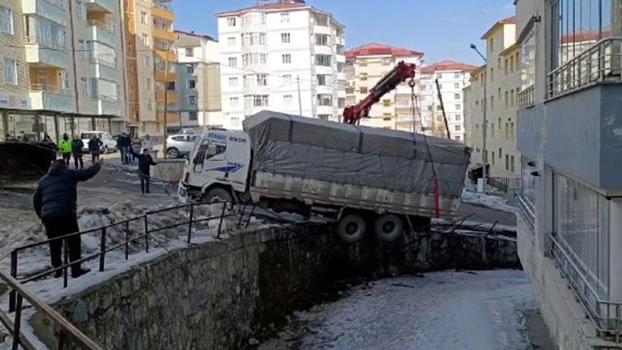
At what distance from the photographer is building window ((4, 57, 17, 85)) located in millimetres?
32656

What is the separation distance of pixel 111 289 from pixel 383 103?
99456 millimetres

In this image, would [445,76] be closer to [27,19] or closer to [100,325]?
[27,19]

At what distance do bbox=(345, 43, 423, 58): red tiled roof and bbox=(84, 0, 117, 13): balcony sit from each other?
201 feet

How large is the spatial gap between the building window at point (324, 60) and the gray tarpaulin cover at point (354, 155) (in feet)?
207

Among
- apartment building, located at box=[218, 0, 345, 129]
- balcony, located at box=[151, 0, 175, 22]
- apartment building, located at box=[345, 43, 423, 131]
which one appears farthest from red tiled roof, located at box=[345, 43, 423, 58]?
balcony, located at box=[151, 0, 175, 22]

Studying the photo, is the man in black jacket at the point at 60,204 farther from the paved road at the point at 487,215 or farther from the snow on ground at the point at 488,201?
the snow on ground at the point at 488,201

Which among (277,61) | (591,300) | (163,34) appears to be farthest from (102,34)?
(591,300)

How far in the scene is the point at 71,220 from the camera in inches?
347

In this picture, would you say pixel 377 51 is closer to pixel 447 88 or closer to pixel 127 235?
pixel 447 88

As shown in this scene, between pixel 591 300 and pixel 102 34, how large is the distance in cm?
4365

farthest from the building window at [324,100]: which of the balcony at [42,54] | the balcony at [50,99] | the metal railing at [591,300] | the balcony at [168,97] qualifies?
the metal railing at [591,300]

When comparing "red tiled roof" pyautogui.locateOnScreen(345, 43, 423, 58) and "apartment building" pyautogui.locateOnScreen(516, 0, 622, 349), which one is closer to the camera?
"apartment building" pyautogui.locateOnScreen(516, 0, 622, 349)

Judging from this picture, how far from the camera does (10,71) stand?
3331 centimetres

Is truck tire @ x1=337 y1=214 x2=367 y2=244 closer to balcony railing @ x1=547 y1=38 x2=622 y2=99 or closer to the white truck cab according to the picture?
the white truck cab
